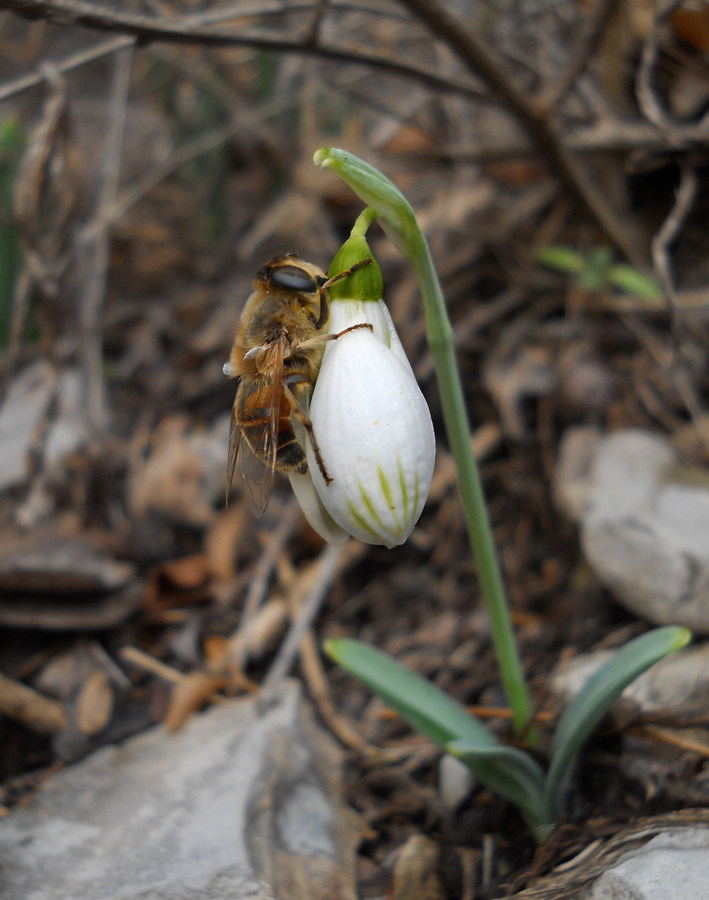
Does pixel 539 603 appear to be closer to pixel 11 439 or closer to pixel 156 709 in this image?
pixel 156 709

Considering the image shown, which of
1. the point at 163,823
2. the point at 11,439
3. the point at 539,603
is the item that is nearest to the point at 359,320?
the point at 163,823

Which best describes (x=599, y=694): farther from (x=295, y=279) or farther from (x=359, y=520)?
(x=295, y=279)

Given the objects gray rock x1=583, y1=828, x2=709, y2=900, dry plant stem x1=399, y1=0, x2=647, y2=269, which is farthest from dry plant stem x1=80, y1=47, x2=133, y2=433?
gray rock x1=583, y1=828, x2=709, y2=900

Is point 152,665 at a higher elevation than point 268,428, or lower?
lower

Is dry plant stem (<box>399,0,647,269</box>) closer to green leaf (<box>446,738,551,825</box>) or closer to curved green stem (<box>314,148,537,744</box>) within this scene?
curved green stem (<box>314,148,537,744</box>)

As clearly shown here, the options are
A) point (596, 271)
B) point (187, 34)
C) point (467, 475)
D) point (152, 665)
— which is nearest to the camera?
point (467, 475)

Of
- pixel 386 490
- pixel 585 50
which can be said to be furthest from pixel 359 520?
pixel 585 50

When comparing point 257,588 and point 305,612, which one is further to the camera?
point 257,588
